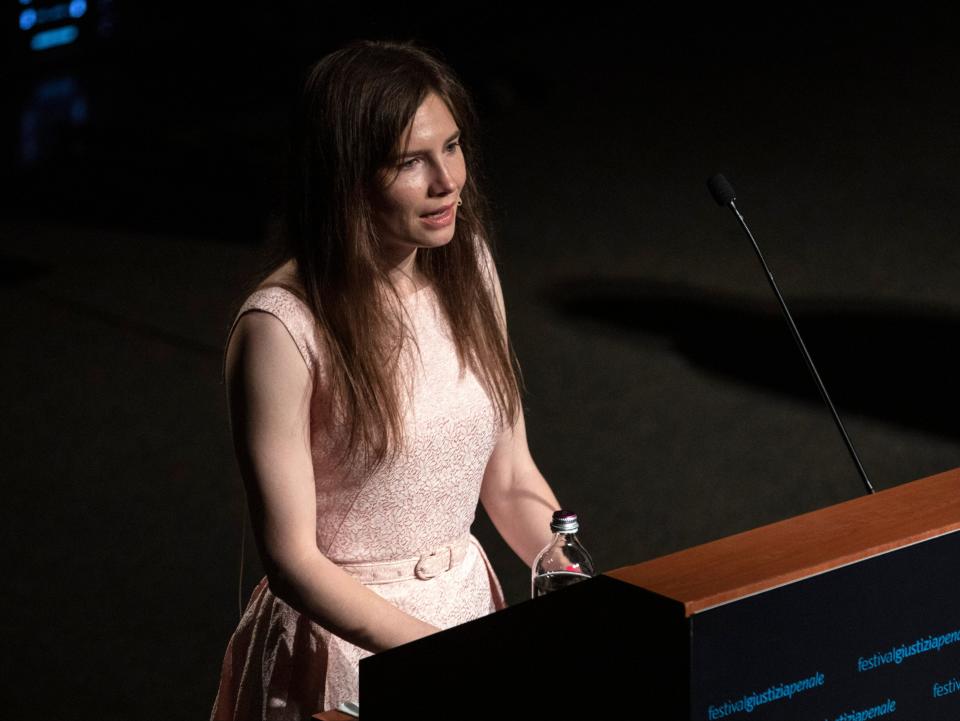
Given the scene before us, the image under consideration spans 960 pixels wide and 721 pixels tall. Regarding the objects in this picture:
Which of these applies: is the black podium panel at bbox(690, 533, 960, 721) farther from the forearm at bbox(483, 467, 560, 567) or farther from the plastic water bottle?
the forearm at bbox(483, 467, 560, 567)

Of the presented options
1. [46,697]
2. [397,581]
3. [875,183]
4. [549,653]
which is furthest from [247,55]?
[549,653]

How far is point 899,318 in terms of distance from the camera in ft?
20.2

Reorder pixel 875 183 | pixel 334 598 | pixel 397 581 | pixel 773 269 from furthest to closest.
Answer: pixel 875 183 < pixel 773 269 < pixel 397 581 < pixel 334 598

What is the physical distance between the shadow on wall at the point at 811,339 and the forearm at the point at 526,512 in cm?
316

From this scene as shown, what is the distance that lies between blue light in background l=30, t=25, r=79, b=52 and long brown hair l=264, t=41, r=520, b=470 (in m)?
11.0

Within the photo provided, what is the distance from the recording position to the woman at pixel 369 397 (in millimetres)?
1961

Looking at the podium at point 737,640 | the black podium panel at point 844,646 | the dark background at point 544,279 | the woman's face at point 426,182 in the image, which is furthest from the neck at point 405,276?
the black podium panel at point 844,646

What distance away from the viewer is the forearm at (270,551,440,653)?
1948 millimetres

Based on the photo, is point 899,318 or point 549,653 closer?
point 549,653

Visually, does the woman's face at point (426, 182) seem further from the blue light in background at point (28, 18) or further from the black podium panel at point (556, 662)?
the blue light in background at point (28, 18)

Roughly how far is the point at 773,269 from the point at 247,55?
6.40 m

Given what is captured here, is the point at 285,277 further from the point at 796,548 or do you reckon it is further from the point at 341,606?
the point at 796,548

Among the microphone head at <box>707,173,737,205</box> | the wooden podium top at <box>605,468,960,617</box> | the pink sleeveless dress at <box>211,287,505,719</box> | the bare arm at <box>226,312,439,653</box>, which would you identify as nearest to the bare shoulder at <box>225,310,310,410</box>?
the bare arm at <box>226,312,439,653</box>

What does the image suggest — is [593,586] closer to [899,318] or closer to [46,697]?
[46,697]
